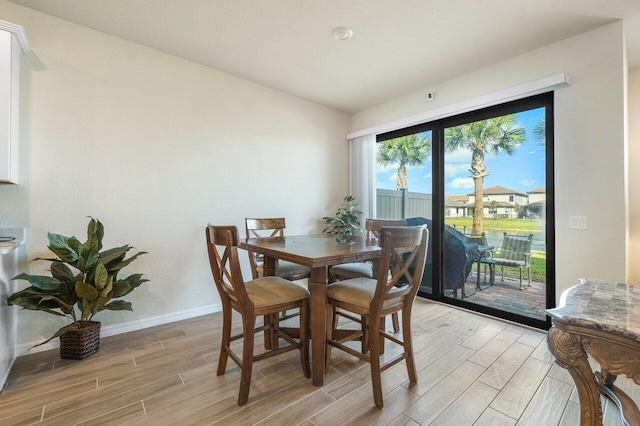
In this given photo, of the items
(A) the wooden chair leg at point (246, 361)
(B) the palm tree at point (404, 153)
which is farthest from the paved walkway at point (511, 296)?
(A) the wooden chair leg at point (246, 361)

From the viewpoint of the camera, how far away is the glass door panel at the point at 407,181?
356cm

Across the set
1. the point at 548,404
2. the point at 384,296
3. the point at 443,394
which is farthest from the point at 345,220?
the point at 548,404

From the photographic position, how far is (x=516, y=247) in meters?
2.88

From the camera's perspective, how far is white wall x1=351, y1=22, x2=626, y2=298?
2240mm

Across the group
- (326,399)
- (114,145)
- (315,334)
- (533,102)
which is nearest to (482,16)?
(533,102)

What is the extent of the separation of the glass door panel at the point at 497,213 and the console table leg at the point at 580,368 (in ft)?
7.10

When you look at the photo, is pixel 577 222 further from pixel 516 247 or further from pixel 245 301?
pixel 245 301

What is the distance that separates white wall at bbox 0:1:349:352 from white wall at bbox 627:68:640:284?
11.8 ft

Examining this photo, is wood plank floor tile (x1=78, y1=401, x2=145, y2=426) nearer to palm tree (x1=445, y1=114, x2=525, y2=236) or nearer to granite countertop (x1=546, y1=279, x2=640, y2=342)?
granite countertop (x1=546, y1=279, x2=640, y2=342)

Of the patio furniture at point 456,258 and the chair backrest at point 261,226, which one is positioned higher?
the chair backrest at point 261,226

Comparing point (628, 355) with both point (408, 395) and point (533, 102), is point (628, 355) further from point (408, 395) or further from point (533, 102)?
point (533, 102)

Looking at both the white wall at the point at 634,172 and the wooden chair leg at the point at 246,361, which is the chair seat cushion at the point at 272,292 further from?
the white wall at the point at 634,172

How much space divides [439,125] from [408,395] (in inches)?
114

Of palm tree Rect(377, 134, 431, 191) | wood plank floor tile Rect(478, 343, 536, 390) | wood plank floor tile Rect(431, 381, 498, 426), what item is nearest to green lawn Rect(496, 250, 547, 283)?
wood plank floor tile Rect(478, 343, 536, 390)
